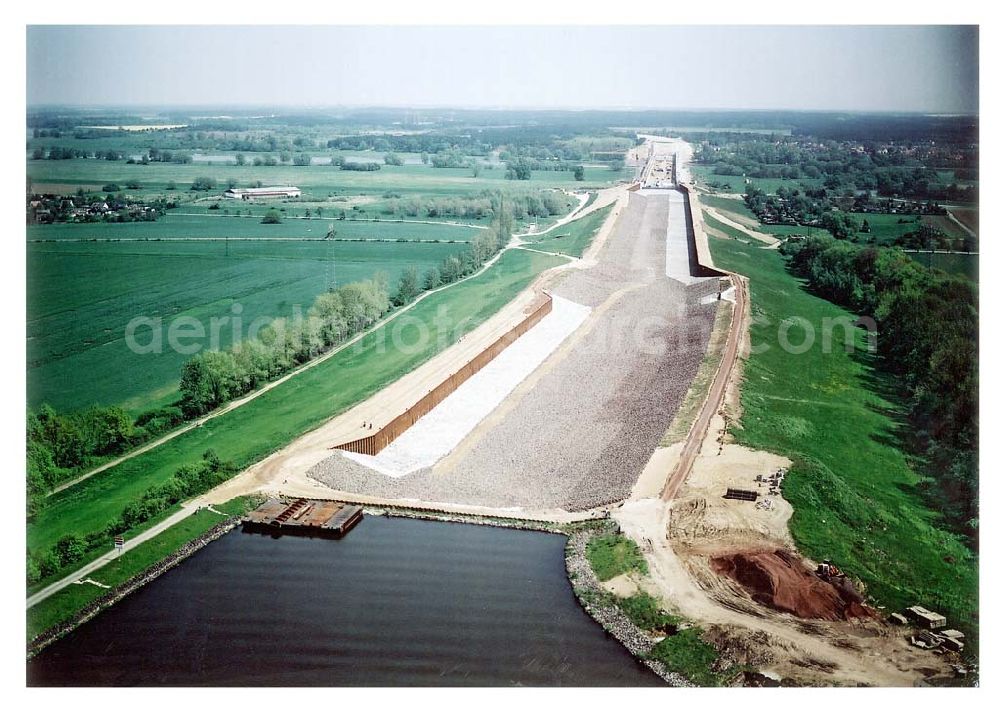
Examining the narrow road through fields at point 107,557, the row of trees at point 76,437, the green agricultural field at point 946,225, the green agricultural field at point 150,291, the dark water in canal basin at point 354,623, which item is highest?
the green agricultural field at point 946,225

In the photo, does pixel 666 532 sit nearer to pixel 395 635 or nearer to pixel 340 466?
pixel 395 635

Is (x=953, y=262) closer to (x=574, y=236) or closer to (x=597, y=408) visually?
(x=597, y=408)

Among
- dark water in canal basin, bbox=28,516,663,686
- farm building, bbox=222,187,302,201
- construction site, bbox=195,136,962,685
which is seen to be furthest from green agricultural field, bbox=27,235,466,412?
dark water in canal basin, bbox=28,516,663,686

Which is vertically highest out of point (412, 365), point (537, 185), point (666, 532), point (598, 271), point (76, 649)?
point (537, 185)

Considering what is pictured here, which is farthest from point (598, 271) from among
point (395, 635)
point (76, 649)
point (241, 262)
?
point (76, 649)

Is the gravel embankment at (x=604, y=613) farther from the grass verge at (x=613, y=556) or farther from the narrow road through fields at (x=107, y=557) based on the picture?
the narrow road through fields at (x=107, y=557)

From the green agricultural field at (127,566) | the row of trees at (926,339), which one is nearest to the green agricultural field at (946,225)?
the row of trees at (926,339)
